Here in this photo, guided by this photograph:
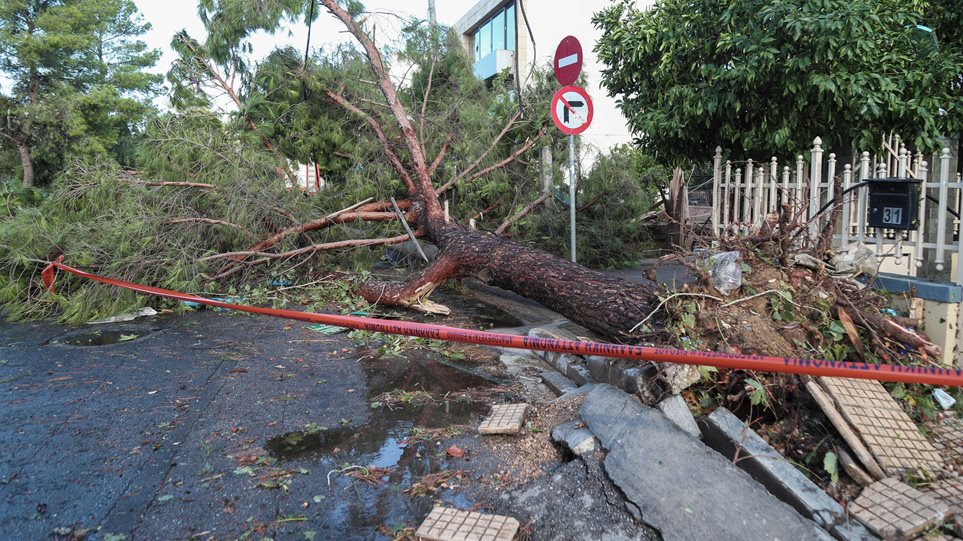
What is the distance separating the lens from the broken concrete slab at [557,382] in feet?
Result: 12.7

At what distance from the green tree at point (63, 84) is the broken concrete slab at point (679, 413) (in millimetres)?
17607

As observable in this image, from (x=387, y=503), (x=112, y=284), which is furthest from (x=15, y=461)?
(x=112, y=284)

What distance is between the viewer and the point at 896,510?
216cm

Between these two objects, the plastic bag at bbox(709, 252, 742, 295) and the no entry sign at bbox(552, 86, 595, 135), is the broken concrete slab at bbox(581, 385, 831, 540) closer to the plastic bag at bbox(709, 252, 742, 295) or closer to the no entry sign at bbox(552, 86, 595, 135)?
the plastic bag at bbox(709, 252, 742, 295)

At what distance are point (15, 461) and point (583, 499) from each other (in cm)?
269

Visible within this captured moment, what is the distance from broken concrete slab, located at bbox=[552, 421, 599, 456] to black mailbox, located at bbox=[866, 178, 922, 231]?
2647mm

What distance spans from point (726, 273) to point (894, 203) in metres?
1.45

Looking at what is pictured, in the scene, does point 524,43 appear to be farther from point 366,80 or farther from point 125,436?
point 125,436

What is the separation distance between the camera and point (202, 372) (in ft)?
14.0

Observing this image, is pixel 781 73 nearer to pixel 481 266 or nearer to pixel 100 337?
pixel 481 266

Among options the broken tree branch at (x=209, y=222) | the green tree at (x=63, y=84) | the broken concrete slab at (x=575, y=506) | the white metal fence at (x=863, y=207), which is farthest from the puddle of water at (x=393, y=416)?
the green tree at (x=63, y=84)

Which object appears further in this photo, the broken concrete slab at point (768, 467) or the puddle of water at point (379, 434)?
the puddle of water at point (379, 434)

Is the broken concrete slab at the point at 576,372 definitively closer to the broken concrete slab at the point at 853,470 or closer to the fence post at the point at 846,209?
the broken concrete slab at the point at 853,470

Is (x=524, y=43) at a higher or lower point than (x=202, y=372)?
higher
